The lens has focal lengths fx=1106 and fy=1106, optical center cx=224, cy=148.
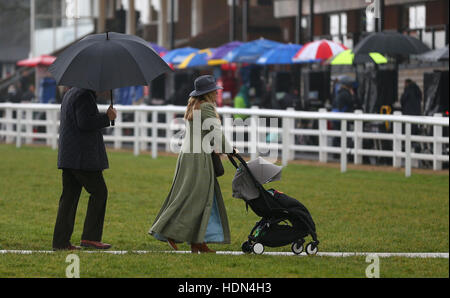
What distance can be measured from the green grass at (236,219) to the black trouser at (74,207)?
16.4 inches

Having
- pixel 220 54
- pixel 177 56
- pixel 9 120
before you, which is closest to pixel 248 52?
pixel 220 54

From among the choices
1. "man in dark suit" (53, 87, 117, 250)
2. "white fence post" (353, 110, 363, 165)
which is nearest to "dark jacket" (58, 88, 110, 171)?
"man in dark suit" (53, 87, 117, 250)

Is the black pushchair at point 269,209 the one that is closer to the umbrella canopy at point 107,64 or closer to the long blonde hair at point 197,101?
the long blonde hair at point 197,101

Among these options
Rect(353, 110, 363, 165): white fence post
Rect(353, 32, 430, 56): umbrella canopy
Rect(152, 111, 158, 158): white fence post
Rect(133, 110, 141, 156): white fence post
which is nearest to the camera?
Rect(353, 110, 363, 165): white fence post

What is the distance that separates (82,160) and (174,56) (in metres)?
21.9

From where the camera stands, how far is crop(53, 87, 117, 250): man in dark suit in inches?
382

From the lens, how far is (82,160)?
9.75 m

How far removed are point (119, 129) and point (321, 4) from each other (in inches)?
669

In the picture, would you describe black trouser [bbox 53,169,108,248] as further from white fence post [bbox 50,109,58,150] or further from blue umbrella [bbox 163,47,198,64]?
blue umbrella [bbox 163,47,198,64]

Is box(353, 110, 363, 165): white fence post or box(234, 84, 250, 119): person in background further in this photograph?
box(234, 84, 250, 119): person in background

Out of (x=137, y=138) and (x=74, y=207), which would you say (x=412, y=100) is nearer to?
(x=137, y=138)

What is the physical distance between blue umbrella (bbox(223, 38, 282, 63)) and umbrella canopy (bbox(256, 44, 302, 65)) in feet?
2.15

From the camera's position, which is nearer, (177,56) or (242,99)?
(242,99)

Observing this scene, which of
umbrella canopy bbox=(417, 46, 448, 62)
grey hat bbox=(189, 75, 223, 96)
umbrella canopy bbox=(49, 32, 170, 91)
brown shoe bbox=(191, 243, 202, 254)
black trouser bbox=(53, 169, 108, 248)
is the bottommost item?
brown shoe bbox=(191, 243, 202, 254)
